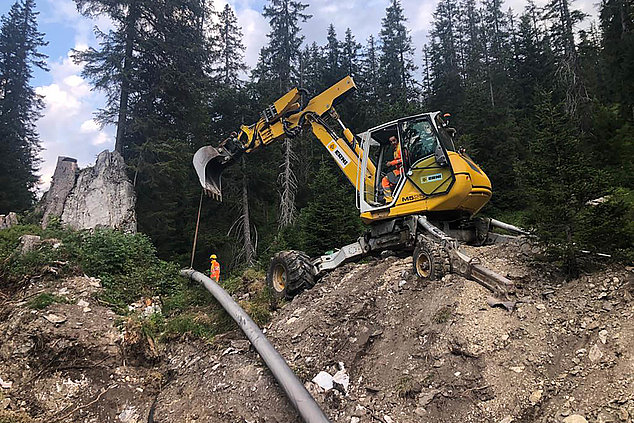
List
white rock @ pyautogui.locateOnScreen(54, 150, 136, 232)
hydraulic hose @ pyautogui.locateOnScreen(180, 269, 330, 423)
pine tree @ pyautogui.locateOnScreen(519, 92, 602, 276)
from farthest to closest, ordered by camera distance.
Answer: white rock @ pyautogui.locateOnScreen(54, 150, 136, 232) → pine tree @ pyautogui.locateOnScreen(519, 92, 602, 276) → hydraulic hose @ pyautogui.locateOnScreen(180, 269, 330, 423)

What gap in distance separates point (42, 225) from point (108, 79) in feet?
20.9

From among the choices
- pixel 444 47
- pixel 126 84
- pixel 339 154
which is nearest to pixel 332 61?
pixel 444 47

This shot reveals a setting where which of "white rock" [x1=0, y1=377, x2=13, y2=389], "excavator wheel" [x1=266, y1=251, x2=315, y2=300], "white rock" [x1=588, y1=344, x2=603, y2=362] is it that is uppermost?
"excavator wheel" [x1=266, y1=251, x2=315, y2=300]

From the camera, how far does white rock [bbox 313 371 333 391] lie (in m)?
4.82

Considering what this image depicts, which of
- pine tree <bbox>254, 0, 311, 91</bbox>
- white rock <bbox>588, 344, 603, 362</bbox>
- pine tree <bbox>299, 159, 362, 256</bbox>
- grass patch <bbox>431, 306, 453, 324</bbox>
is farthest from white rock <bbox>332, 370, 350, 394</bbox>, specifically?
pine tree <bbox>254, 0, 311, 91</bbox>

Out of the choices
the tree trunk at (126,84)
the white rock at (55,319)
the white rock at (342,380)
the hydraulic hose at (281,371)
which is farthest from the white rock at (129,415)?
the tree trunk at (126,84)

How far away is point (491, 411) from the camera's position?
3750 mm

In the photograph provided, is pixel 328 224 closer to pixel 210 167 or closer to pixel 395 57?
pixel 210 167

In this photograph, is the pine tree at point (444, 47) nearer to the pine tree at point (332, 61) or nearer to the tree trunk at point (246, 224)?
the pine tree at point (332, 61)

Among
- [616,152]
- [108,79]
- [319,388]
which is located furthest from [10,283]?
[616,152]

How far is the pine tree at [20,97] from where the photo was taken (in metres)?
25.5

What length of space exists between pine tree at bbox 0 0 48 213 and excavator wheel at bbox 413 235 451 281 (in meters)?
25.1

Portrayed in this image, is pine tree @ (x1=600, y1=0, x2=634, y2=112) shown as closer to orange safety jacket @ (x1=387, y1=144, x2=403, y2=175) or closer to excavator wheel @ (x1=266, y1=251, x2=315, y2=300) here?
orange safety jacket @ (x1=387, y1=144, x2=403, y2=175)

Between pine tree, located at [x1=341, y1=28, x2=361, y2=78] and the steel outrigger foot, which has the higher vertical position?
pine tree, located at [x1=341, y1=28, x2=361, y2=78]
